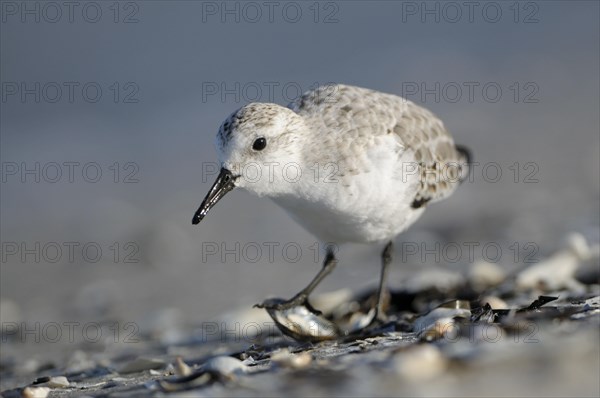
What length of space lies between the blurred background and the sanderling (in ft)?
4.18

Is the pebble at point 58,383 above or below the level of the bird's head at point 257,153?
below

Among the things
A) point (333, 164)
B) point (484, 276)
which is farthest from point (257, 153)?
point (484, 276)

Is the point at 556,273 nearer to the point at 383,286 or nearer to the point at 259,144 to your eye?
the point at 383,286

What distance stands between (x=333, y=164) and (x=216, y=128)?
6.15m

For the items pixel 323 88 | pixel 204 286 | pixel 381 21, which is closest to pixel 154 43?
pixel 381 21

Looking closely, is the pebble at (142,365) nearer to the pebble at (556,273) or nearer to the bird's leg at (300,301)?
the bird's leg at (300,301)

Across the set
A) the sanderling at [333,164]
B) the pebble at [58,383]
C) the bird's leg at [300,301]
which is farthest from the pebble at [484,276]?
the pebble at [58,383]

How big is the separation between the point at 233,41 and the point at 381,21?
8.04 feet

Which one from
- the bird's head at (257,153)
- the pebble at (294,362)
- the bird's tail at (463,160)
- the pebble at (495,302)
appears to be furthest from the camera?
the bird's tail at (463,160)

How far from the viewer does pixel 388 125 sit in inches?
200

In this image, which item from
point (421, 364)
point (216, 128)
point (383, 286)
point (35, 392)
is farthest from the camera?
point (216, 128)

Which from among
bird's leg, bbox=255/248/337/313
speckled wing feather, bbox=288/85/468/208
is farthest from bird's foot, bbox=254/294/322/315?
speckled wing feather, bbox=288/85/468/208

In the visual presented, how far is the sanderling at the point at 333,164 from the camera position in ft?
15.0

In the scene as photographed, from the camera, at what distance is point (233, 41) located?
46.2ft
